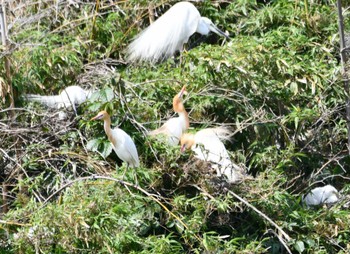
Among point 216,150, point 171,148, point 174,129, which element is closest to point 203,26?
point 174,129

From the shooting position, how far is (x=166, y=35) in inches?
275

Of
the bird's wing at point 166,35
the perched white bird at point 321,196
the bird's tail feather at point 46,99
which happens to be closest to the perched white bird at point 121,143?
the bird's tail feather at point 46,99

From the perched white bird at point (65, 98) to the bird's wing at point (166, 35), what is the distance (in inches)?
29.1

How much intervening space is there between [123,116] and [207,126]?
542 mm

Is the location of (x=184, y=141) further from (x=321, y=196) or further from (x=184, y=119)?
(x=321, y=196)

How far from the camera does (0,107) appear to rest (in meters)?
5.98

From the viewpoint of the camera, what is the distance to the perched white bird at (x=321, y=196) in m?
5.91

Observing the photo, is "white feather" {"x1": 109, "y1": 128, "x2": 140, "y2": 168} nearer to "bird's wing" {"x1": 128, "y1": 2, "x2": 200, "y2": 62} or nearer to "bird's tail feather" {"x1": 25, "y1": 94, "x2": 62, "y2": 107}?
"bird's tail feather" {"x1": 25, "y1": 94, "x2": 62, "y2": 107}

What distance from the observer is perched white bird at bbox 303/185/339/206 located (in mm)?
5906

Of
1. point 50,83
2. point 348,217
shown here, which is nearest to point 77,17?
point 50,83

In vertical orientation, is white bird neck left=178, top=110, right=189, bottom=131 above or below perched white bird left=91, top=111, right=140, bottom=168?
below

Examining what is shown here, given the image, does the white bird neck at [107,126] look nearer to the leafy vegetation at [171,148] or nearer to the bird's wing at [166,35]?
the leafy vegetation at [171,148]

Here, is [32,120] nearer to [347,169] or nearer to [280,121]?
[280,121]

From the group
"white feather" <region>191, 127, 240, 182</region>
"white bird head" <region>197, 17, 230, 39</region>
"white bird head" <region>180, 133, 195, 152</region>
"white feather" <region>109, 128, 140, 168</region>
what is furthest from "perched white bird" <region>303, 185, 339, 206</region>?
"white bird head" <region>197, 17, 230, 39</region>
